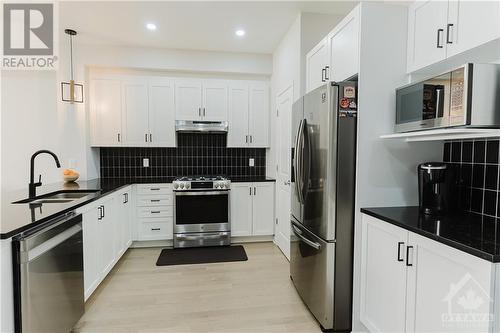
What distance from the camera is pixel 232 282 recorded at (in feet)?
9.47

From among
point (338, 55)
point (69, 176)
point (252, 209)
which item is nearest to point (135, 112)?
point (69, 176)

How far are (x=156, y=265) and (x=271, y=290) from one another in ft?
4.80

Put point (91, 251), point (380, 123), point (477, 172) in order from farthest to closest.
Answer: point (91, 251) → point (380, 123) → point (477, 172)

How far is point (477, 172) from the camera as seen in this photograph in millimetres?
1878

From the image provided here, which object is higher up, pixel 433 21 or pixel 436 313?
pixel 433 21

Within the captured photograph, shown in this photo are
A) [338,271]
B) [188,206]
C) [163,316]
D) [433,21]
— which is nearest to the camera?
[433,21]

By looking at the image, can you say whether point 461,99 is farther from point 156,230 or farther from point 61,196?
point 156,230

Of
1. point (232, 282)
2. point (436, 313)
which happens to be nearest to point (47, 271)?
point (232, 282)

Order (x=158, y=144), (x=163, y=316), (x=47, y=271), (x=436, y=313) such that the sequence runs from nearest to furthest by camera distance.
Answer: (x=436, y=313) → (x=47, y=271) → (x=163, y=316) → (x=158, y=144)

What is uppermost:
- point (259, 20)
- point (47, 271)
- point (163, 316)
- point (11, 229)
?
point (259, 20)

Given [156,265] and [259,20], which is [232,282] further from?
[259,20]

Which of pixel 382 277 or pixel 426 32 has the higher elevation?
pixel 426 32

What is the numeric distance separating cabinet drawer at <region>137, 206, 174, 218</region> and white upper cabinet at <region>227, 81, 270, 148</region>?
1308 millimetres

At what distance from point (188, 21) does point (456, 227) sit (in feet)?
10.4
